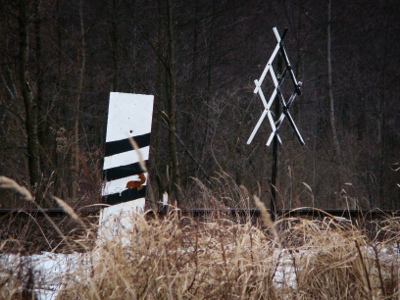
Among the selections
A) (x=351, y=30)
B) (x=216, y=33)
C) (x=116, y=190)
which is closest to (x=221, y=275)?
(x=116, y=190)

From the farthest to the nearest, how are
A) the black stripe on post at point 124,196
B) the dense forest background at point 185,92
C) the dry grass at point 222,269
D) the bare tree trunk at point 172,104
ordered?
the dense forest background at point 185,92, the bare tree trunk at point 172,104, the black stripe on post at point 124,196, the dry grass at point 222,269

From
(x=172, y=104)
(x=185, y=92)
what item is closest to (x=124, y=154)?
(x=172, y=104)

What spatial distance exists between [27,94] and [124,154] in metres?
5.38

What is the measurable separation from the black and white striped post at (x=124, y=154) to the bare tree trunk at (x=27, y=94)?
5046 millimetres

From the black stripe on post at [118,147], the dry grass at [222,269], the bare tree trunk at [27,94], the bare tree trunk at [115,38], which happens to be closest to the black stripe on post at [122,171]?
the black stripe on post at [118,147]

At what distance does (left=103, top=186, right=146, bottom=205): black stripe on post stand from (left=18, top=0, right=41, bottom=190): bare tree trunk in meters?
5.08

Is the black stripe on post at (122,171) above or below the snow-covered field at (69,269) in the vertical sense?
above

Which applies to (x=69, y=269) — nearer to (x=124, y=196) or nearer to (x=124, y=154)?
(x=124, y=196)

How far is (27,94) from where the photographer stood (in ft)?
28.0

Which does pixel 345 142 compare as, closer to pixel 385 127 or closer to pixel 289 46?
pixel 385 127

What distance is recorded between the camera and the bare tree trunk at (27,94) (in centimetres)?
843

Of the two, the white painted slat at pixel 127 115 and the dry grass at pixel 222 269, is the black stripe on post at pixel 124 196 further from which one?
the dry grass at pixel 222 269

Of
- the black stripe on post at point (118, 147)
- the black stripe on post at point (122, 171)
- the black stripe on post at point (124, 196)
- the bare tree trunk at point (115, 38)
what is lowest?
the black stripe on post at point (124, 196)

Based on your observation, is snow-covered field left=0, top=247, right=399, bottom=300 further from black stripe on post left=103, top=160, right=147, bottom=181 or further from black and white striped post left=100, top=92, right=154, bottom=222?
black stripe on post left=103, top=160, right=147, bottom=181
